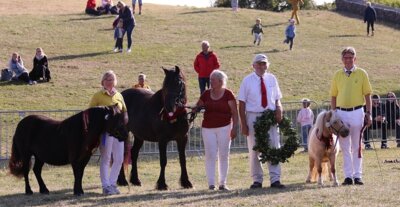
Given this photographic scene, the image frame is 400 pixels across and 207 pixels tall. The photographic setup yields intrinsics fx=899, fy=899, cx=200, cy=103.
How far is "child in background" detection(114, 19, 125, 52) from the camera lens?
35844 mm

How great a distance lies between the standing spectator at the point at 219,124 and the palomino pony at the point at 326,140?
4.56 ft

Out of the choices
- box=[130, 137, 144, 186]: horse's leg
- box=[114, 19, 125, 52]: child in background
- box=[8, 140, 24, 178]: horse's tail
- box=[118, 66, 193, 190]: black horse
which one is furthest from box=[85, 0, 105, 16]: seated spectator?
box=[8, 140, 24, 178]: horse's tail

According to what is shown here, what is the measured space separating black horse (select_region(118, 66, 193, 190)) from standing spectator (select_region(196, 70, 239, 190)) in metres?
0.65

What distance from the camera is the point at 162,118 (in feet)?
49.8

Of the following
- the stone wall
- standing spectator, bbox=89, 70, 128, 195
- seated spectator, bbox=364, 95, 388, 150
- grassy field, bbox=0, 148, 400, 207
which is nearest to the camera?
grassy field, bbox=0, 148, 400, 207

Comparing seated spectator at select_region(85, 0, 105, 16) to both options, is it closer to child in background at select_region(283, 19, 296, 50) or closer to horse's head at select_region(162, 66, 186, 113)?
child in background at select_region(283, 19, 296, 50)

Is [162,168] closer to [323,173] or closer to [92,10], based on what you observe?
[323,173]

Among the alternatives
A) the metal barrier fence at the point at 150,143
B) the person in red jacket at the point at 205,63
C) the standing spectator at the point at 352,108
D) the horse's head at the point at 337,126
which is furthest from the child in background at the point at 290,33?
the horse's head at the point at 337,126

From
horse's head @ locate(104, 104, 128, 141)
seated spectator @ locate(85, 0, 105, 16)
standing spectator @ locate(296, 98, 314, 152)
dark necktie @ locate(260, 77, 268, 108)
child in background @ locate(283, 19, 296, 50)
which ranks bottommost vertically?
standing spectator @ locate(296, 98, 314, 152)

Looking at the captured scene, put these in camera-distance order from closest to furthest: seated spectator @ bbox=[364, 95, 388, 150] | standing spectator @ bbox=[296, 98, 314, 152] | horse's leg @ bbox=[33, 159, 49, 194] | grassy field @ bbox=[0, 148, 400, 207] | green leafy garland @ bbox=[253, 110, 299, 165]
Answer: grassy field @ bbox=[0, 148, 400, 207] < green leafy garland @ bbox=[253, 110, 299, 165] < horse's leg @ bbox=[33, 159, 49, 194] < standing spectator @ bbox=[296, 98, 314, 152] < seated spectator @ bbox=[364, 95, 388, 150]

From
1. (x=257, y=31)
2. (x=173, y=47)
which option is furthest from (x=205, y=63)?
(x=257, y=31)

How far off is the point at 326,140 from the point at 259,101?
4.54ft

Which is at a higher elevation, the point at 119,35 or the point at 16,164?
the point at 119,35

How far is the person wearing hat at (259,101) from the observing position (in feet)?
45.6
